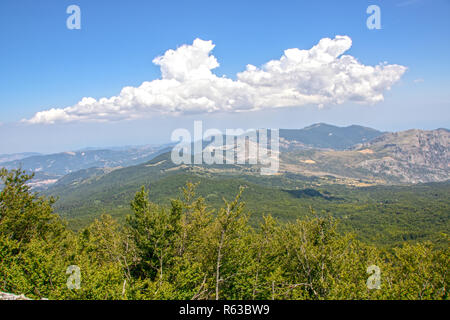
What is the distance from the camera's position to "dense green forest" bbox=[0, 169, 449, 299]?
17766 millimetres

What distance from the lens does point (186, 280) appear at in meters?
A: 20.0

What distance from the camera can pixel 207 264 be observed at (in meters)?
22.5

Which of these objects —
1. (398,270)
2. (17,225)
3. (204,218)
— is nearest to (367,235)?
(398,270)

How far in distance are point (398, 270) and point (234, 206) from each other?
24731 mm

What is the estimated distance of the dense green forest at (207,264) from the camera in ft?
58.3

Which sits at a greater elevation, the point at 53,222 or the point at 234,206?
the point at 234,206
